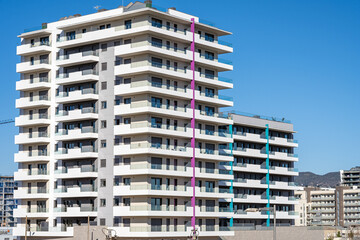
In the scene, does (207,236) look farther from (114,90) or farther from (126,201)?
(114,90)

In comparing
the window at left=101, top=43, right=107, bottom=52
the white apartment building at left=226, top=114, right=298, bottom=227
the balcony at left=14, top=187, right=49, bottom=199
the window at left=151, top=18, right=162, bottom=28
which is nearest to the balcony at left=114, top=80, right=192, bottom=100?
the window at left=101, top=43, right=107, bottom=52

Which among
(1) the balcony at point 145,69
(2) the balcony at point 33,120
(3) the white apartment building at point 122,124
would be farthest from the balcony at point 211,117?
(2) the balcony at point 33,120

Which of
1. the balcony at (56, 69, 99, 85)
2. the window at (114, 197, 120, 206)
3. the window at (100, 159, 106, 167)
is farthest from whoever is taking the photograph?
the balcony at (56, 69, 99, 85)

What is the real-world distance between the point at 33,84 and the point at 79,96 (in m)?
11.0

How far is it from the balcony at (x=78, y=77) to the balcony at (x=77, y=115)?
439 cm

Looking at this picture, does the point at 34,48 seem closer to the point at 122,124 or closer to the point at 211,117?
the point at 122,124

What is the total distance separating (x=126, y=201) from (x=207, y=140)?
17.0 meters

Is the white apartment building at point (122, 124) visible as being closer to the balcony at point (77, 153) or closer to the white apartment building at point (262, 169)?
the balcony at point (77, 153)

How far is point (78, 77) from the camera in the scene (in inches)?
3878

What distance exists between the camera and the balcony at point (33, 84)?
103688 mm

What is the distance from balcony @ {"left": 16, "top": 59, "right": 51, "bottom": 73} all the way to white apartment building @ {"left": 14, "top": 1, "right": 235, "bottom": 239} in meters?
0.18

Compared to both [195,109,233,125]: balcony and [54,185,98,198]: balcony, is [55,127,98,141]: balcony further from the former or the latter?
[195,109,233,125]: balcony

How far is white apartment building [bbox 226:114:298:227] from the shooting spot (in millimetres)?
123812

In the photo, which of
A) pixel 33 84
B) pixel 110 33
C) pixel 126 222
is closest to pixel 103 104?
pixel 110 33
